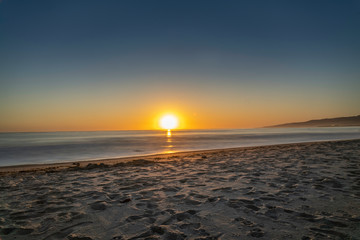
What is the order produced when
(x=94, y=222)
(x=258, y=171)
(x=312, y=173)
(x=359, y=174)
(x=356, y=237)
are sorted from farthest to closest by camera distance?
(x=258, y=171) → (x=312, y=173) → (x=359, y=174) → (x=94, y=222) → (x=356, y=237)

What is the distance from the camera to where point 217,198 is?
4.64 m

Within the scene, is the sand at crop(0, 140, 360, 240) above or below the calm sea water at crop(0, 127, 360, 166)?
above

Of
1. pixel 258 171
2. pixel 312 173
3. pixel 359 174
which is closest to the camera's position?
pixel 359 174

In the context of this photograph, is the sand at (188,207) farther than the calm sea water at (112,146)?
No

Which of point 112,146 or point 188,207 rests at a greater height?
point 188,207

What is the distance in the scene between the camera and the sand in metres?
3.18

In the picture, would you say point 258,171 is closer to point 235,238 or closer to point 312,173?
point 312,173

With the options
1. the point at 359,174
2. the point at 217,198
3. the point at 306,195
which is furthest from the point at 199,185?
the point at 359,174

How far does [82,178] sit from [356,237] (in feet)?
23.3

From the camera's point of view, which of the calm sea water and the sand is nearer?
the sand

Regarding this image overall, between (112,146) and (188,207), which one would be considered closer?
(188,207)

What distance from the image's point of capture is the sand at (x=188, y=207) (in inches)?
125

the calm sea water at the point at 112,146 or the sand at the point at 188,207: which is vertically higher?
the sand at the point at 188,207

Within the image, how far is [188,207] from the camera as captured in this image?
415 centimetres
